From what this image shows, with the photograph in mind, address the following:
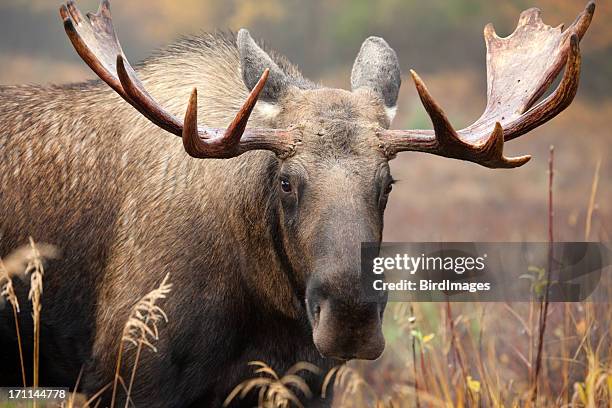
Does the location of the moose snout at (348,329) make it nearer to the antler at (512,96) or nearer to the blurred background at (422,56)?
the antler at (512,96)

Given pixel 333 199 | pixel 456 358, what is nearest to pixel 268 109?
pixel 333 199

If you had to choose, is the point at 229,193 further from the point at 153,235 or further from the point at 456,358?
the point at 456,358

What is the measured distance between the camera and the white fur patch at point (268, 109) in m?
4.17

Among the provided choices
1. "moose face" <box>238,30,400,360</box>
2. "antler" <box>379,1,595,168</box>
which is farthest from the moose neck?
"antler" <box>379,1,595,168</box>

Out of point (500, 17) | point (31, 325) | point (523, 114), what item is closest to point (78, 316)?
point (31, 325)

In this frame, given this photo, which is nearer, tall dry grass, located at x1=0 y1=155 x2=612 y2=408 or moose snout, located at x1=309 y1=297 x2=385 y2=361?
moose snout, located at x1=309 y1=297 x2=385 y2=361

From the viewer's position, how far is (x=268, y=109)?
13.7ft

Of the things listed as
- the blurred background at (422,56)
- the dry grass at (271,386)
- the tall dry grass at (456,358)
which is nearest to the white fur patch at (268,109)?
the tall dry grass at (456,358)

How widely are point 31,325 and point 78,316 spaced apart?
20 centimetres

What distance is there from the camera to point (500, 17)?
11680 mm

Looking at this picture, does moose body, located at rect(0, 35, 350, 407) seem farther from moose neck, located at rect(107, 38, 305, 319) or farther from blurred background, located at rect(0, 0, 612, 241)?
blurred background, located at rect(0, 0, 612, 241)
